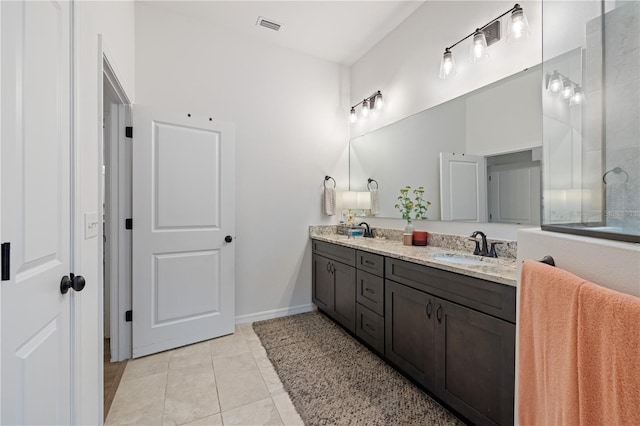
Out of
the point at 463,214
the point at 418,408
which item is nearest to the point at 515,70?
the point at 463,214

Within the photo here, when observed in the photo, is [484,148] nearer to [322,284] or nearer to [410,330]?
[410,330]

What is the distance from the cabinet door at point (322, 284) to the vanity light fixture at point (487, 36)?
198cm

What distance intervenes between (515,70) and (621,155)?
1.17 m

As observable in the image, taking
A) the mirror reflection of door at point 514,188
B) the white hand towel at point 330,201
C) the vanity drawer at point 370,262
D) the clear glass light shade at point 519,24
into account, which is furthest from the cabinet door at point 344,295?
the clear glass light shade at point 519,24

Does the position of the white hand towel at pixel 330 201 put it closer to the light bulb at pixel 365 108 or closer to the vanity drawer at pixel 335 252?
the vanity drawer at pixel 335 252

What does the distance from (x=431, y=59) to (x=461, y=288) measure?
77.7 inches

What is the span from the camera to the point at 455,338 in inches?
59.1

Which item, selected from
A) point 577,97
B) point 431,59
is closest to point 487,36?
point 431,59

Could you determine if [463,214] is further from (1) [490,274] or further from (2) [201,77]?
(2) [201,77]

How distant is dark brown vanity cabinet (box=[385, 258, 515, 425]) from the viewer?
4.17ft

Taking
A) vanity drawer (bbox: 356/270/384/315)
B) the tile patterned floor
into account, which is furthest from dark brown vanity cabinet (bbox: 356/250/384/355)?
the tile patterned floor

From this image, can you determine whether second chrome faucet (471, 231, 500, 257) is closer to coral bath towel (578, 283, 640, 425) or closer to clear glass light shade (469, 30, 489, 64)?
clear glass light shade (469, 30, 489, 64)

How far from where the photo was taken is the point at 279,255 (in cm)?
306

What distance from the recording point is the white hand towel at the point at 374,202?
10.2ft
